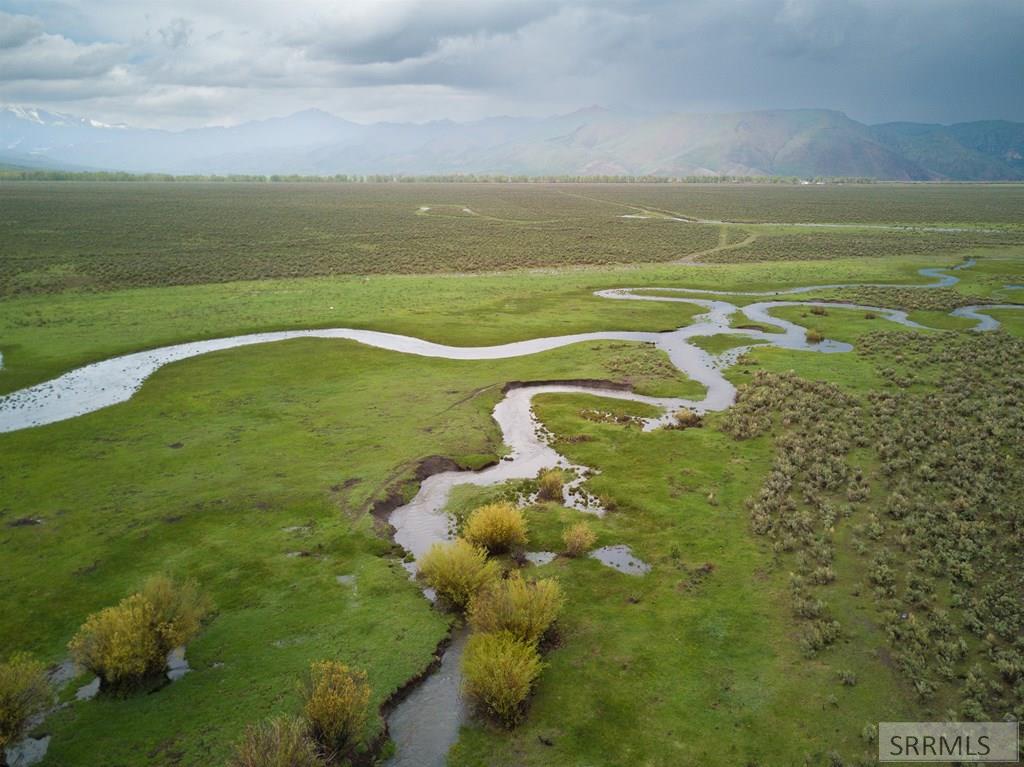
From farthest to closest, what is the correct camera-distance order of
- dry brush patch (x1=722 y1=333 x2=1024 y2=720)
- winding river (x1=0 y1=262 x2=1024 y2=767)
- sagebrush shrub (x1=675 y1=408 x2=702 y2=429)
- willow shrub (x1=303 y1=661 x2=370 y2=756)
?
1. sagebrush shrub (x1=675 y1=408 x2=702 y2=429)
2. dry brush patch (x1=722 y1=333 x2=1024 y2=720)
3. winding river (x1=0 y1=262 x2=1024 y2=767)
4. willow shrub (x1=303 y1=661 x2=370 y2=756)

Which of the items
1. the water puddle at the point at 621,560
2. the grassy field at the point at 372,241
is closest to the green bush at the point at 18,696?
the water puddle at the point at 621,560

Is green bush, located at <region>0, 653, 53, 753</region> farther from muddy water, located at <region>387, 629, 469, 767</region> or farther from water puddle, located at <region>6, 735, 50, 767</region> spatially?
muddy water, located at <region>387, 629, 469, 767</region>

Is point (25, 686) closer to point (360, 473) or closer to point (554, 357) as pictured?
point (360, 473)

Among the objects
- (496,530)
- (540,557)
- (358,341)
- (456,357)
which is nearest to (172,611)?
(496,530)

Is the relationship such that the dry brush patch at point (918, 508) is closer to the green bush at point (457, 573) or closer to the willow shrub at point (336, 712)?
the green bush at point (457, 573)

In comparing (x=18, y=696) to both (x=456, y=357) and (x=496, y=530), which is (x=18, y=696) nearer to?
(x=496, y=530)

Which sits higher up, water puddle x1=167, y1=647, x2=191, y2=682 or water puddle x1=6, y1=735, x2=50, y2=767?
water puddle x1=6, y1=735, x2=50, y2=767

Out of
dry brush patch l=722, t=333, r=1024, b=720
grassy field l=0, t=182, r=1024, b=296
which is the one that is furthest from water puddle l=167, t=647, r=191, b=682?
grassy field l=0, t=182, r=1024, b=296
